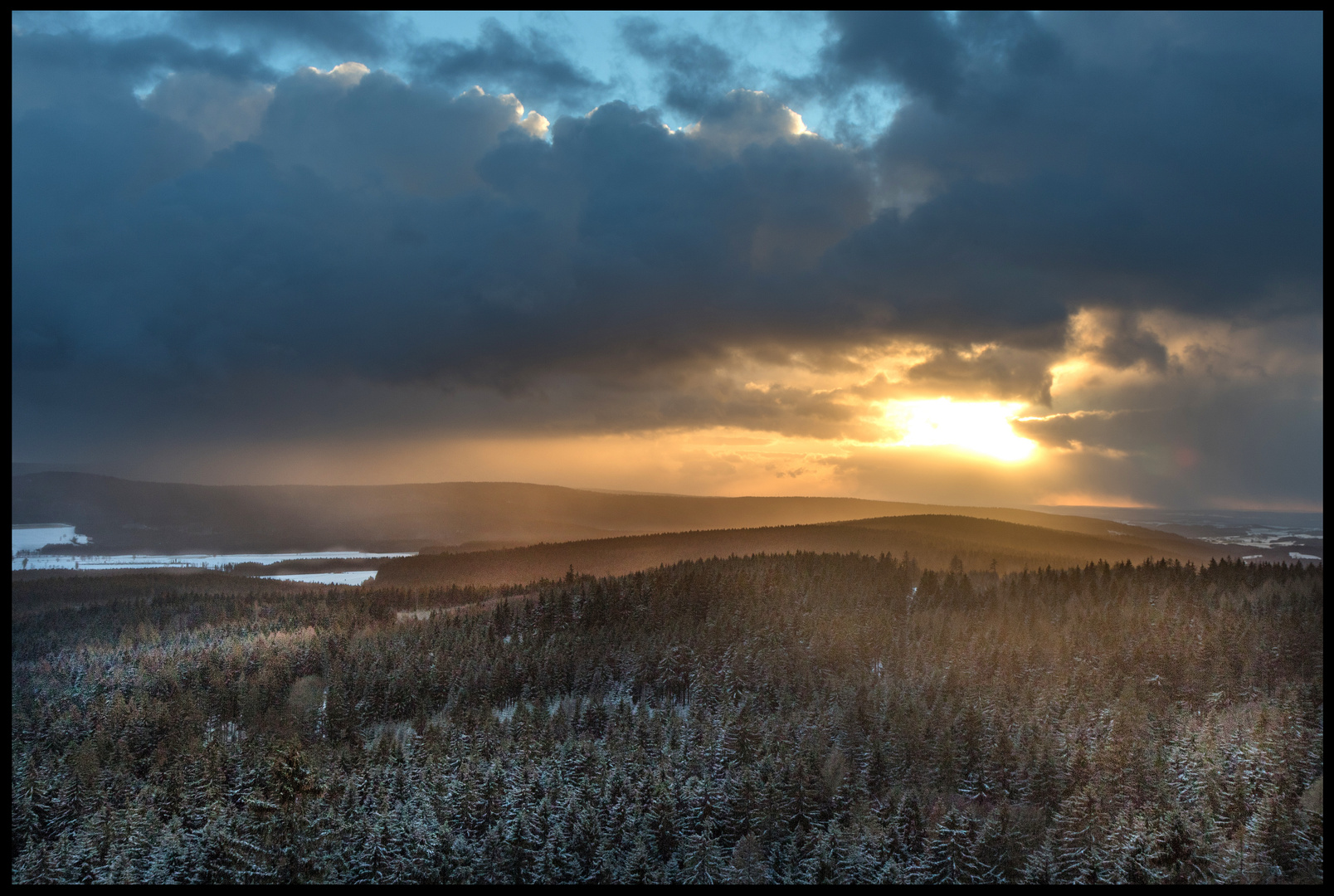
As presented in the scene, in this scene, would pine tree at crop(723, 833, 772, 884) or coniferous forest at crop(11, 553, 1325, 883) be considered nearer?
pine tree at crop(723, 833, 772, 884)

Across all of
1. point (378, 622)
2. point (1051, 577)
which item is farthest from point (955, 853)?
point (378, 622)

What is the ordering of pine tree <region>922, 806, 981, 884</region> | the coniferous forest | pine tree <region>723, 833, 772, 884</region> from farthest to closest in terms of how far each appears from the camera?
the coniferous forest, pine tree <region>922, 806, 981, 884</region>, pine tree <region>723, 833, 772, 884</region>

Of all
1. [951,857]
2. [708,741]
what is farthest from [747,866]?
[708,741]

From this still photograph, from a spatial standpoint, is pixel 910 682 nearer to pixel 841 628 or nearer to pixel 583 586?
pixel 841 628

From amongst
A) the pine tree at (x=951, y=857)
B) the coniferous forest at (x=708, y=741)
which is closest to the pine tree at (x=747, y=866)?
the coniferous forest at (x=708, y=741)

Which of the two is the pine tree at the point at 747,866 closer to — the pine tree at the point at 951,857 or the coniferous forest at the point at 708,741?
the coniferous forest at the point at 708,741

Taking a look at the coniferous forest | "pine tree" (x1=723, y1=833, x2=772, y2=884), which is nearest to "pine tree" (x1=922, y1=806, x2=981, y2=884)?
the coniferous forest

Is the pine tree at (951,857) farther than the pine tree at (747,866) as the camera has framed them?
Yes

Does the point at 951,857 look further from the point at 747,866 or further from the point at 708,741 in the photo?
the point at 708,741

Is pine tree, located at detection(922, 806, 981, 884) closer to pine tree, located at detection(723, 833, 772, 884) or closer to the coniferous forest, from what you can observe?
the coniferous forest
